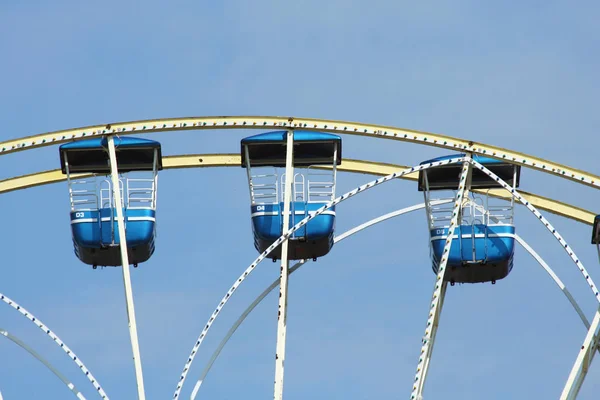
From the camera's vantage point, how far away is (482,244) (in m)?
53.3

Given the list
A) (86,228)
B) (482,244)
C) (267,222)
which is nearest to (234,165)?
(267,222)

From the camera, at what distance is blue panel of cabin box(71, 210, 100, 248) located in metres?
53.3

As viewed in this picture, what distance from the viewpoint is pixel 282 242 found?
50.9 meters

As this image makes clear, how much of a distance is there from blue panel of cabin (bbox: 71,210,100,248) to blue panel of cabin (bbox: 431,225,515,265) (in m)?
9.39

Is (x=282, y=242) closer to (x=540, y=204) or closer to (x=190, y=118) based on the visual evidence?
(x=190, y=118)

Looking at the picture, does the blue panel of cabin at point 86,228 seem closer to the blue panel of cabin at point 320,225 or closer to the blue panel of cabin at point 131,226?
the blue panel of cabin at point 131,226

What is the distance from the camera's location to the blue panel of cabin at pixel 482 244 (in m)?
53.2

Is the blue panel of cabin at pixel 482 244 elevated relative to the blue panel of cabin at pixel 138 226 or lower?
lower

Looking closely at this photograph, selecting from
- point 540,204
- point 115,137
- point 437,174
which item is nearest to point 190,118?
point 115,137

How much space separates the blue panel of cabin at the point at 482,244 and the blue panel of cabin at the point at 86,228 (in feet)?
30.8

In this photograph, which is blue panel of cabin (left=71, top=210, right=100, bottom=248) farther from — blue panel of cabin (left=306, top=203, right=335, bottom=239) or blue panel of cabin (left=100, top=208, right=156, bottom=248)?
blue panel of cabin (left=306, top=203, right=335, bottom=239)

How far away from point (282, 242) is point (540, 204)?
10412mm

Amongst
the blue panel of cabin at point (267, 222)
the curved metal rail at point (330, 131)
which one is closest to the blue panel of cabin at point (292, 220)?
the blue panel of cabin at point (267, 222)

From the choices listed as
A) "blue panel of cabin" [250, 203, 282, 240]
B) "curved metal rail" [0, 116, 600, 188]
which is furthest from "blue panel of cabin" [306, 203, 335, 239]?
"curved metal rail" [0, 116, 600, 188]
